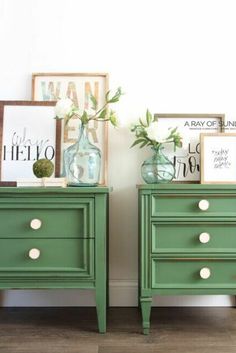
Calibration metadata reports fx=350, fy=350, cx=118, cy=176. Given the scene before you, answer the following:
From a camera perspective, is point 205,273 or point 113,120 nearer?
point 205,273

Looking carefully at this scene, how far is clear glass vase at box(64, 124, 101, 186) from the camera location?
1770 millimetres

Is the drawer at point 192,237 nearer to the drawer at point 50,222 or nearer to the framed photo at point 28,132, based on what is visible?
the drawer at point 50,222

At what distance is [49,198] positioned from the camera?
158 cm

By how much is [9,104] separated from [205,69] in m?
1.12

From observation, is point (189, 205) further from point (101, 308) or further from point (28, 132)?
point (28, 132)

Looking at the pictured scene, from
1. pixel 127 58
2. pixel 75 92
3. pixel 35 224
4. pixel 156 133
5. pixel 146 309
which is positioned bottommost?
pixel 146 309

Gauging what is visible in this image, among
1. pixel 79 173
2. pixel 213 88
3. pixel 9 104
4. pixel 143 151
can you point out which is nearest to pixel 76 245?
pixel 79 173

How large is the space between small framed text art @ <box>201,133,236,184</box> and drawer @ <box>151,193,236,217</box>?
209 millimetres

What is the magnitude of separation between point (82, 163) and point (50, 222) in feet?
1.17

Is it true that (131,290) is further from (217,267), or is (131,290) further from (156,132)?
(156,132)

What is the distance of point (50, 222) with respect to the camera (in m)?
1.58

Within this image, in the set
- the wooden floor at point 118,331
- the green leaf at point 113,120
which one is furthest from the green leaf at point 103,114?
the wooden floor at point 118,331

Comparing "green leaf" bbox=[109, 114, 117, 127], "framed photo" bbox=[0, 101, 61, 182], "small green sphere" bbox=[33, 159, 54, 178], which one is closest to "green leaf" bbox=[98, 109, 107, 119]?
"green leaf" bbox=[109, 114, 117, 127]

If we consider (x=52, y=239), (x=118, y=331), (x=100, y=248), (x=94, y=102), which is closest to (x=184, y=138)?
(x=94, y=102)
